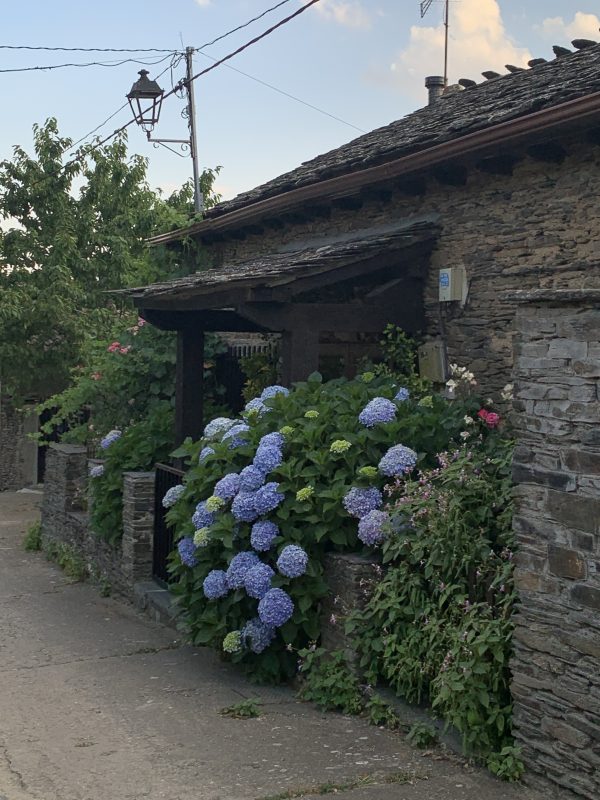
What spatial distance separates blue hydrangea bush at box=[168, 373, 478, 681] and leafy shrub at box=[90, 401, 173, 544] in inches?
125

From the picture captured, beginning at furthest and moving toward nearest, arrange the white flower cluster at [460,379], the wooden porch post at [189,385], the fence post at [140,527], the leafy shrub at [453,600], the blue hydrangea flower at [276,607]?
1. the wooden porch post at [189,385]
2. the fence post at [140,527]
3. the white flower cluster at [460,379]
4. the blue hydrangea flower at [276,607]
5. the leafy shrub at [453,600]

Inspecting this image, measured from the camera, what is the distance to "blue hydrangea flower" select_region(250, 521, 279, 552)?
19.7 ft

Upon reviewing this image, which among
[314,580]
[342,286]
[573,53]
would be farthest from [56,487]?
[573,53]

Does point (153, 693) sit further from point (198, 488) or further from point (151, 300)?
point (151, 300)

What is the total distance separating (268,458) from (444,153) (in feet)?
9.25

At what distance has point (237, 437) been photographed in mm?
6676

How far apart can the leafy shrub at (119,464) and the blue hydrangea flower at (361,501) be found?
440 centimetres

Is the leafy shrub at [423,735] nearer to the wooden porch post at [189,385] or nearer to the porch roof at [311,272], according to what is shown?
the porch roof at [311,272]

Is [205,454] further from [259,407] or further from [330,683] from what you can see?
[330,683]

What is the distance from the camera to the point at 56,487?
40.5 ft

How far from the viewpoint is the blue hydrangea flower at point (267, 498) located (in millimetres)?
6020

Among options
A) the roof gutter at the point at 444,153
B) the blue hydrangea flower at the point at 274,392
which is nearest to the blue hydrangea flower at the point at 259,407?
the blue hydrangea flower at the point at 274,392

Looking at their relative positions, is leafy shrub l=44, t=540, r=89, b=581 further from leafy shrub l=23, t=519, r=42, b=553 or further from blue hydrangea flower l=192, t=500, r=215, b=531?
blue hydrangea flower l=192, t=500, r=215, b=531

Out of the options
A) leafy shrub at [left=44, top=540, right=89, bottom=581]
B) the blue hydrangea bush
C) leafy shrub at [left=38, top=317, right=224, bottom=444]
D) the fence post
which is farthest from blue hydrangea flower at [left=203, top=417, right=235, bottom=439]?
leafy shrub at [left=44, top=540, right=89, bottom=581]
